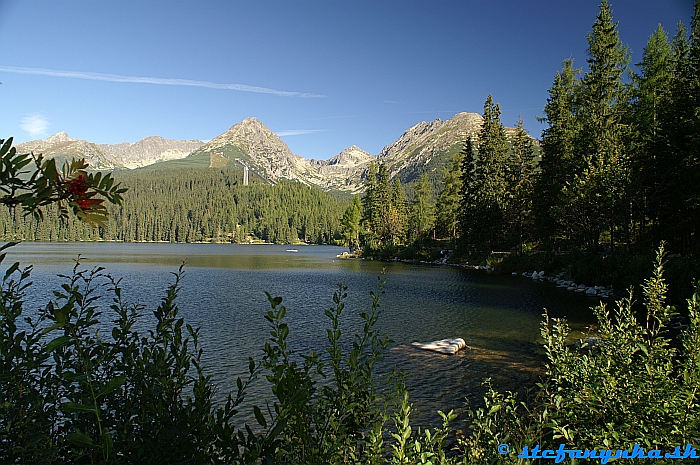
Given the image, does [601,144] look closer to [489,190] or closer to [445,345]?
[489,190]

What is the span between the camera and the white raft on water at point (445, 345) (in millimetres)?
16219

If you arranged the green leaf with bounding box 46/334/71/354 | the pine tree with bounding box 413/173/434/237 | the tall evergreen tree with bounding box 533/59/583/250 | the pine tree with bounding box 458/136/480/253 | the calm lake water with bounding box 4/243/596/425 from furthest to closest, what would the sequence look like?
the pine tree with bounding box 413/173/434/237, the pine tree with bounding box 458/136/480/253, the tall evergreen tree with bounding box 533/59/583/250, the calm lake water with bounding box 4/243/596/425, the green leaf with bounding box 46/334/71/354

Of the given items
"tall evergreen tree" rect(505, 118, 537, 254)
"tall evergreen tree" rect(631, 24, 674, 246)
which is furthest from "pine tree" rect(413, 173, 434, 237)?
"tall evergreen tree" rect(631, 24, 674, 246)

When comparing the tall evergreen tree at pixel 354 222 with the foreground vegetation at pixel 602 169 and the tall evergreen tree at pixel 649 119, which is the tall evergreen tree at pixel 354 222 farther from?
the tall evergreen tree at pixel 649 119

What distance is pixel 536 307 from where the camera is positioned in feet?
83.1

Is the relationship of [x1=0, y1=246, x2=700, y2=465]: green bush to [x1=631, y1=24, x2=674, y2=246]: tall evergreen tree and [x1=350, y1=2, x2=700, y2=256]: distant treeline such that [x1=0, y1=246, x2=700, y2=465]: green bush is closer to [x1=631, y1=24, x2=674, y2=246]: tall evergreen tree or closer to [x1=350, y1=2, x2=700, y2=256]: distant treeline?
[x1=350, y1=2, x2=700, y2=256]: distant treeline

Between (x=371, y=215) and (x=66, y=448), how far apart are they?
79843 millimetres

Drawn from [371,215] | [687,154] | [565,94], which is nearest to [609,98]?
[565,94]

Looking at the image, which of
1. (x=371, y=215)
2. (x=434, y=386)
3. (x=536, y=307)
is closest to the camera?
(x=434, y=386)

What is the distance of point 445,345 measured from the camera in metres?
16.7

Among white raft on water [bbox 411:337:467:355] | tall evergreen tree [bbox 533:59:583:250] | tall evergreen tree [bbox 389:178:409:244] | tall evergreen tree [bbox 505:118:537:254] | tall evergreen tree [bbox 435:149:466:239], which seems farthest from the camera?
tall evergreen tree [bbox 389:178:409:244]

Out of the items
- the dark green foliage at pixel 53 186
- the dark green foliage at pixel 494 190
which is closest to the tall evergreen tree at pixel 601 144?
the dark green foliage at pixel 494 190

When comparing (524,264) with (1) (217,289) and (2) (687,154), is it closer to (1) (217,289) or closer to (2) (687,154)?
(2) (687,154)

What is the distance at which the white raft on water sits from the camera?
16.2m
